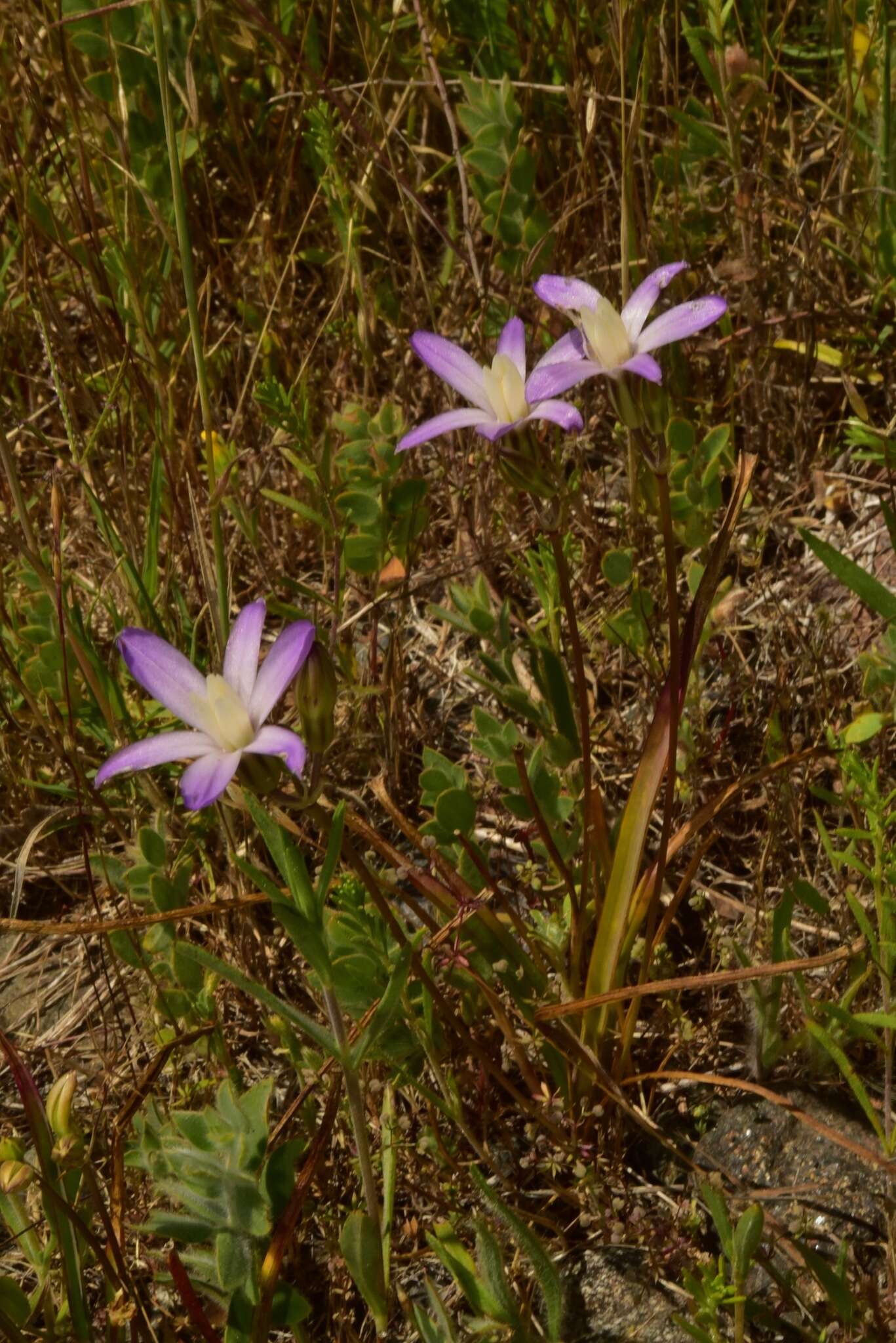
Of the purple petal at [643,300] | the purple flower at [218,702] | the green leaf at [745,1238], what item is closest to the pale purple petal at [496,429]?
the purple petal at [643,300]

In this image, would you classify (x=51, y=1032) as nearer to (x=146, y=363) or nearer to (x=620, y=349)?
(x=146, y=363)

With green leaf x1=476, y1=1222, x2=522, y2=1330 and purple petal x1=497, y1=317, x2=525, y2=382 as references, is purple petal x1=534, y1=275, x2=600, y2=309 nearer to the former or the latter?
purple petal x1=497, y1=317, x2=525, y2=382

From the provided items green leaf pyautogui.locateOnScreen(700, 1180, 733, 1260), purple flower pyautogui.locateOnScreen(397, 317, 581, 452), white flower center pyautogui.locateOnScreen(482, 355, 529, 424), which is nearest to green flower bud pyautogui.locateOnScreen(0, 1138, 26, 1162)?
green leaf pyautogui.locateOnScreen(700, 1180, 733, 1260)

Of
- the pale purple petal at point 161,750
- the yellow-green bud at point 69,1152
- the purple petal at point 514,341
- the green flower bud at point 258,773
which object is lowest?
the yellow-green bud at point 69,1152

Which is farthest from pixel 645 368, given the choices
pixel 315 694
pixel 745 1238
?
pixel 745 1238

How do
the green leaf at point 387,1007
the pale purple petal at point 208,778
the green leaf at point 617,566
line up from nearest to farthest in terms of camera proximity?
the pale purple petal at point 208,778 → the green leaf at point 387,1007 → the green leaf at point 617,566

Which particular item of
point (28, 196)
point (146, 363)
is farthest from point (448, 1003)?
point (28, 196)

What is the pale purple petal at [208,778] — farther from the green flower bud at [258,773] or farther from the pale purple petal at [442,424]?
the pale purple petal at [442,424]
